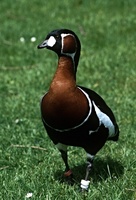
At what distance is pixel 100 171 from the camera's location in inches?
204

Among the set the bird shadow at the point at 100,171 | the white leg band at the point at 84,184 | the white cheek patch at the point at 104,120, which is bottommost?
the bird shadow at the point at 100,171

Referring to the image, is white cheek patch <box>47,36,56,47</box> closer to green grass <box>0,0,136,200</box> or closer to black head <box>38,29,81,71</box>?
black head <box>38,29,81,71</box>

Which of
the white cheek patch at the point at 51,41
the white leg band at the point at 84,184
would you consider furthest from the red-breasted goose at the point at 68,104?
the white leg band at the point at 84,184

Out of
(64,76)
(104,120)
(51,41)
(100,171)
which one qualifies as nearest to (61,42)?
(51,41)

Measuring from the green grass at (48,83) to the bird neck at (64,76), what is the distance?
0.79 metres

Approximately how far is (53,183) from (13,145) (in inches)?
48.7

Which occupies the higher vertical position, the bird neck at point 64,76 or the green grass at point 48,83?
the bird neck at point 64,76

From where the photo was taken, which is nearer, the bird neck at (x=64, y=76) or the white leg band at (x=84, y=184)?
the bird neck at (x=64, y=76)

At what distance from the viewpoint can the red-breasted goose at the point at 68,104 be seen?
4.29 metres

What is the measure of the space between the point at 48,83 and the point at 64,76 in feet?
13.3

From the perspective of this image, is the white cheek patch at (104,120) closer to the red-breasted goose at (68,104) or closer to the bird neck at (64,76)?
the red-breasted goose at (68,104)

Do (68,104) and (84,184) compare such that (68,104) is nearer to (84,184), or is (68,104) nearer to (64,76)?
(64,76)

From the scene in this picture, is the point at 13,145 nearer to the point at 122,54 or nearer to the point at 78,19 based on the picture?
the point at 122,54

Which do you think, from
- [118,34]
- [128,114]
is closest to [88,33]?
[118,34]
